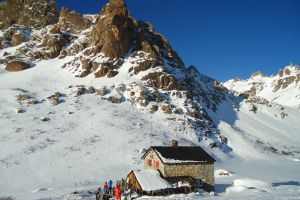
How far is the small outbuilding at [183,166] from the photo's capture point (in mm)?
40500

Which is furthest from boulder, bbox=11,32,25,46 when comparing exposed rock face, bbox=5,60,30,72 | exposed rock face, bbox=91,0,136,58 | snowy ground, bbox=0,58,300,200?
exposed rock face, bbox=91,0,136,58

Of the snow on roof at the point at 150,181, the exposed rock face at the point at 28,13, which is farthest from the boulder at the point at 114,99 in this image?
the exposed rock face at the point at 28,13

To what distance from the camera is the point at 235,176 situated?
2235 inches

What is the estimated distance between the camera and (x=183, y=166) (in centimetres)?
Result: 4144

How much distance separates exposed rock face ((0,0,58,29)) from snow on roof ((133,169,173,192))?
11327cm

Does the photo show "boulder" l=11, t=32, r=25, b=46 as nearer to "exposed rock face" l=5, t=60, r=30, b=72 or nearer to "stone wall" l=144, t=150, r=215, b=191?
"exposed rock face" l=5, t=60, r=30, b=72

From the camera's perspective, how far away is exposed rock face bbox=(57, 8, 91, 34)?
134m

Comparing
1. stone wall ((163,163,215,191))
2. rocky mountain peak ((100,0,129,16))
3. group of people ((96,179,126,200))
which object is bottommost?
group of people ((96,179,126,200))

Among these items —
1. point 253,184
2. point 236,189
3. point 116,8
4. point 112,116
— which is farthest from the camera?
point 116,8

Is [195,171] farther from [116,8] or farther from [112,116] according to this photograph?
[116,8]

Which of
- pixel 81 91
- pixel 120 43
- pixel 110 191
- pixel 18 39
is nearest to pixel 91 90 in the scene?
pixel 81 91

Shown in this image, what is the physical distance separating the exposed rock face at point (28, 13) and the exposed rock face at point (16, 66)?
95.4 feet

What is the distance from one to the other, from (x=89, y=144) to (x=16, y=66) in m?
59.1

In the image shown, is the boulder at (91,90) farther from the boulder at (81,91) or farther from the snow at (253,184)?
the snow at (253,184)
